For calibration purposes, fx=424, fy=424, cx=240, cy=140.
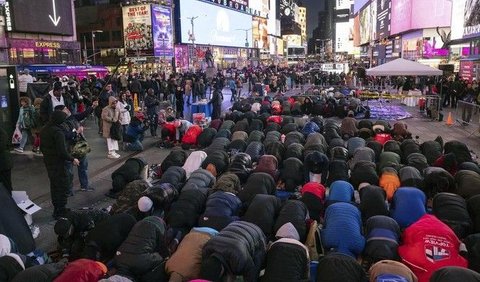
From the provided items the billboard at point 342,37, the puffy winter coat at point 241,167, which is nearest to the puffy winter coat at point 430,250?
the puffy winter coat at point 241,167

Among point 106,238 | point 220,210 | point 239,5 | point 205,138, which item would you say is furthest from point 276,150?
point 239,5

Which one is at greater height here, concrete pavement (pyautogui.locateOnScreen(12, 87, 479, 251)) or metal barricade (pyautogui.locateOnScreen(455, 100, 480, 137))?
metal barricade (pyautogui.locateOnScreen(455, 100, 480, 137))

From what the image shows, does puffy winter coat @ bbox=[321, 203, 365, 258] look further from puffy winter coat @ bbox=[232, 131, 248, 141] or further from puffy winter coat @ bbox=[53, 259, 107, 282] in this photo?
puffy winter coat @ bbox=[232, 131, 248, 141]

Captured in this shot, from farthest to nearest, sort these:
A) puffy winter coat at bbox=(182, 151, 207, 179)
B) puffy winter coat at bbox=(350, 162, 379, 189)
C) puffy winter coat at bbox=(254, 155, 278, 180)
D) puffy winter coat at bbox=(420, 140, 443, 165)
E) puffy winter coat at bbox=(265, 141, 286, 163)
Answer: puffy winter coat at bbox=(265, 141, 286, 163) → puffy winter coat at bbox=(420, 140, 443, 165) → puffy winter coat at bbox=(182, 151, 207, 179) → puffy winter coat at bbox=(254, 155, 278, 180) → puffy winter coat at bbox=(350, 162, 379, 189)

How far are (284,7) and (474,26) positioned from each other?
170 meters

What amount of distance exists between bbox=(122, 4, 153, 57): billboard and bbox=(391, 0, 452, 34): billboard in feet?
122

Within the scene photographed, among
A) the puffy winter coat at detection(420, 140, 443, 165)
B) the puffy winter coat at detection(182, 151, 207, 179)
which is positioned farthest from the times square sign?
the puffy winter coat at detection(182, 151, 207, 179)

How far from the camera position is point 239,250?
504cm

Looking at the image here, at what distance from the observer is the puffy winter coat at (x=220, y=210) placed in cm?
658

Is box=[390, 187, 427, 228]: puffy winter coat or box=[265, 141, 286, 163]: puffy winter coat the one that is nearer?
box=[390, 187, 427, 228]: puffy winter coat

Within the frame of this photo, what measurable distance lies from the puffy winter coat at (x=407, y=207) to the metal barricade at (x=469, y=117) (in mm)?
10814

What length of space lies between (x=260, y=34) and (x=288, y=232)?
397 feet

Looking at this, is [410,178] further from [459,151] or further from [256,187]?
[256,187]

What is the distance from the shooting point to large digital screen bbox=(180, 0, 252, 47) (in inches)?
3004
